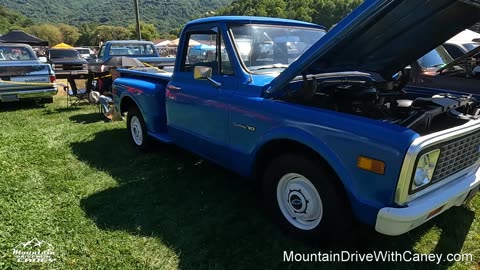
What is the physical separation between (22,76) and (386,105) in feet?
28.1

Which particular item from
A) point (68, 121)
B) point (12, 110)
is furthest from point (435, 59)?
point (12, 110)

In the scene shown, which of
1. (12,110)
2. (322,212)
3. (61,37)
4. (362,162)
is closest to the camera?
(362,162)

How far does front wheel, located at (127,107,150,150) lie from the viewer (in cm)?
515

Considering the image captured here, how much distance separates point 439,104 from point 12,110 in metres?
9.55

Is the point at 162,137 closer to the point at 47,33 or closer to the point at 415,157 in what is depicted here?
the point at 415,157

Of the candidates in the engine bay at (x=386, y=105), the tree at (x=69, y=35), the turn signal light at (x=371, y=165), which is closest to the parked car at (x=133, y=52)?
the engine bay at (x=386, y=105)

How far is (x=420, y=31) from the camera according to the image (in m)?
3.29

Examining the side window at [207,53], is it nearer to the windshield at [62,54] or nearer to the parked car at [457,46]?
the parked car at [457,46]

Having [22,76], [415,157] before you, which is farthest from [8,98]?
[415,157]

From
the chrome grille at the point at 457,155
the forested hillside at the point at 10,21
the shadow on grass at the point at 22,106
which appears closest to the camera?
the chrome grille at the point at 457,155

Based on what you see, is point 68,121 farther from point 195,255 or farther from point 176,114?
point 195,255

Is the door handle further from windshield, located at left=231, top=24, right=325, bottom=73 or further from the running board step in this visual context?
windshield, located at left=231, top=24, right=325, bottom=73

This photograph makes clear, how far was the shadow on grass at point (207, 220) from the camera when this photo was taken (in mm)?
2854

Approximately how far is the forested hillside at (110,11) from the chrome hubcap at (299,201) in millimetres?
112337
